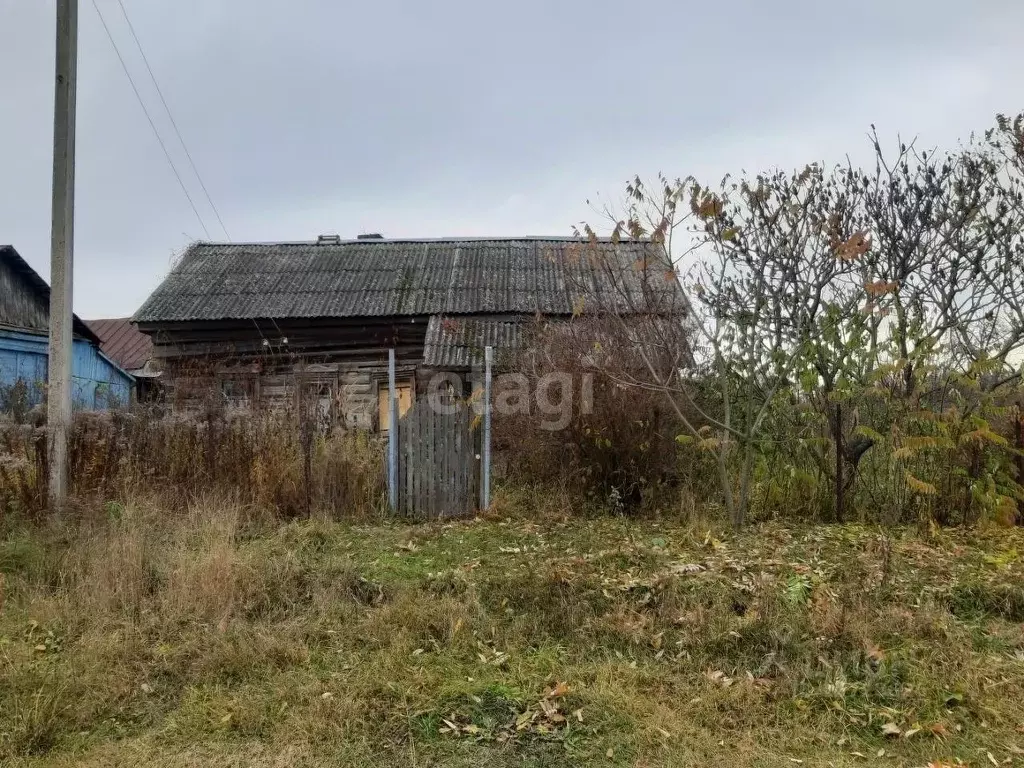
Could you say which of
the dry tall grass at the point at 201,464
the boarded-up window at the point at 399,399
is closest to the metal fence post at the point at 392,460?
the dry tall grass at the point at 201,464

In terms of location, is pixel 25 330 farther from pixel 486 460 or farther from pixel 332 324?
pixel 486 460

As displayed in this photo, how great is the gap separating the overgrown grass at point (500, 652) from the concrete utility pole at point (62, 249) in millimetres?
942

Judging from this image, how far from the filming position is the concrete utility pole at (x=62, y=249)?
21.5 feet

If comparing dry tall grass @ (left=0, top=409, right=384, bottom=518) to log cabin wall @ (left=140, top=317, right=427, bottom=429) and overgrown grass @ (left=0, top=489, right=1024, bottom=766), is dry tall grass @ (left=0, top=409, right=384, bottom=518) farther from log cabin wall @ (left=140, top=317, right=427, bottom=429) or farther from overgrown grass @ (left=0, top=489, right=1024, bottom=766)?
log cabin wall @ (left=140, top=317, right=427, bottom=429)

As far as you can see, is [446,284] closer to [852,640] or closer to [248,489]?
[248,489]

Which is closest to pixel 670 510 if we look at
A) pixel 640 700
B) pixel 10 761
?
pixel 640 700

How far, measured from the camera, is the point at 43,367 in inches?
634

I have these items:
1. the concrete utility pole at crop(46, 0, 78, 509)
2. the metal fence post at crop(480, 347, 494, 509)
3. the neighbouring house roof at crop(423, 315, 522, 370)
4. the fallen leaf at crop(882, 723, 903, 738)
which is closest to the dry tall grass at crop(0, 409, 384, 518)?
the concrete utility pole at crop(46, 0, 78, 509)

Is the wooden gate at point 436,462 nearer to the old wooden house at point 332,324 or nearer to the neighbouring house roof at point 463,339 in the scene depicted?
the neighbouring house roof at point 463,339

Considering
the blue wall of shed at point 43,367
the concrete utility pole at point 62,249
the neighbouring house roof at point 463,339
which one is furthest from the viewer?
the blue wall of shed at point 43,367

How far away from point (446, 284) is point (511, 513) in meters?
9.18

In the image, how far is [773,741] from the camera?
10.1ft

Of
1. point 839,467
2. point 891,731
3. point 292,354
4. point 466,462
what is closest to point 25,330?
point 292,354

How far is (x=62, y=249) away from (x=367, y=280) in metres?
9.42
